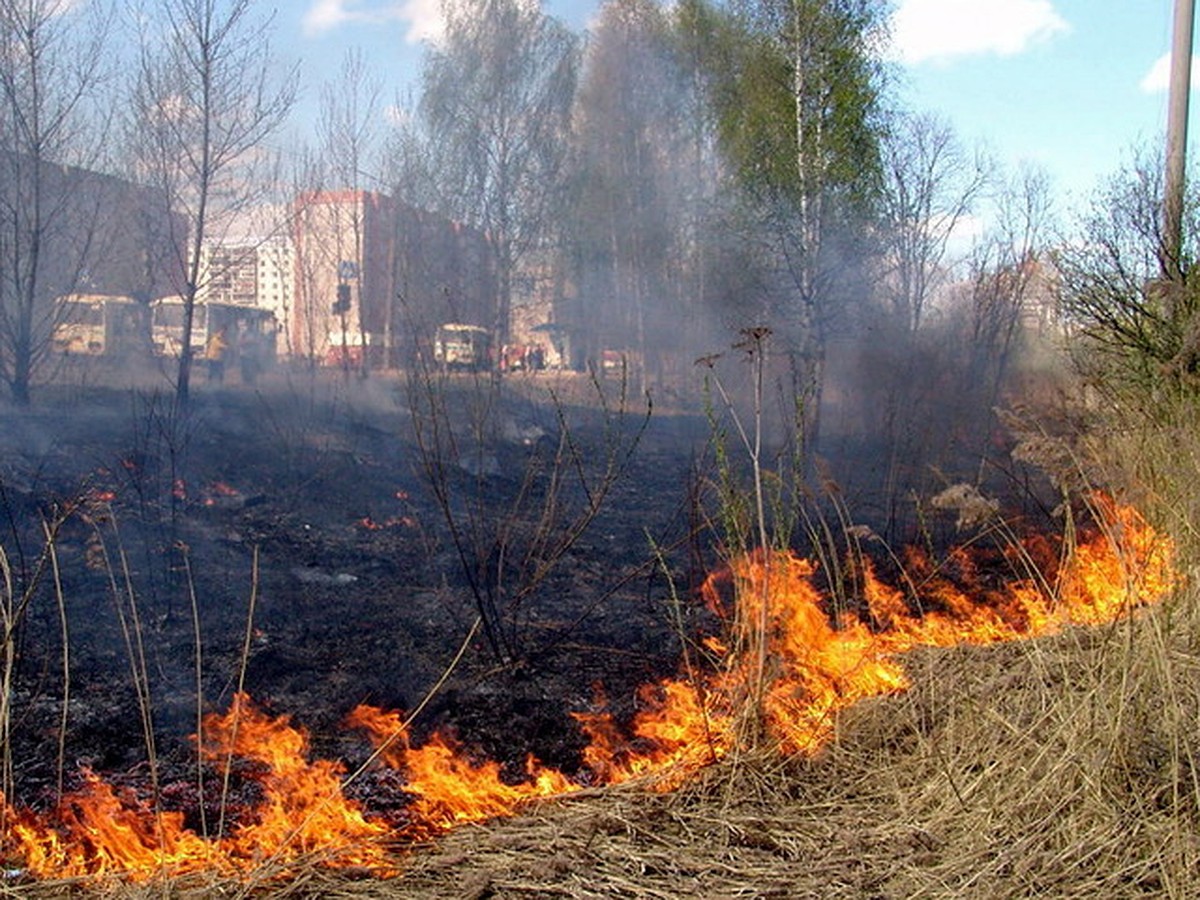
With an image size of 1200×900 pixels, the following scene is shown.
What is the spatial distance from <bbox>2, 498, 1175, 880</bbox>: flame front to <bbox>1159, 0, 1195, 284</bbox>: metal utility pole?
2.81 meters

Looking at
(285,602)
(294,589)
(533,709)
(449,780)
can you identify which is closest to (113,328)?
(294,589)

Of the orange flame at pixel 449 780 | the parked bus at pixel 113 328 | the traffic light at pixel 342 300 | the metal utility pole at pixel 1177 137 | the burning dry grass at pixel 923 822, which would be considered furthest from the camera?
the traffic light at pixel 342 300

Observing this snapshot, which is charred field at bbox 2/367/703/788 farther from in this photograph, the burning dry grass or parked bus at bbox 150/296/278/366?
parked bus at bbox 150/296/278/366

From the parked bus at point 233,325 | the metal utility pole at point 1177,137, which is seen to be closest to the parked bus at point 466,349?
the parked bus at point 233,325

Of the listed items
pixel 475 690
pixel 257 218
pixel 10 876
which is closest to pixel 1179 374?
pixel 475 690

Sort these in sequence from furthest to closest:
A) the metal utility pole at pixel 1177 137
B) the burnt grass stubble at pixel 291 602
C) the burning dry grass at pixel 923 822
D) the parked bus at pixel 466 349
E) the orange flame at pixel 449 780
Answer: the parked bus at pixel 466 349
the metal utility pole at pixel 1177 137
the burnt grass stubble at pixel 291 602
the orange flame at pixel 449 780
the burning dry grass at pixel 923 822

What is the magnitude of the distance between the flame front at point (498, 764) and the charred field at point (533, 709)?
7cm

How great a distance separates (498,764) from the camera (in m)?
3.95

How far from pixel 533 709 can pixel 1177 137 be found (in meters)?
6.76

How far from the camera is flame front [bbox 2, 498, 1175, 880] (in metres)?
2.88

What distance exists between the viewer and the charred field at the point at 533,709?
8.91ft

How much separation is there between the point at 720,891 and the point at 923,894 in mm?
523

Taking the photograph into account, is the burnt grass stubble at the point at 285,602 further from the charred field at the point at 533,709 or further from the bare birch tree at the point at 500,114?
the bare birch tree at the point at 500,114

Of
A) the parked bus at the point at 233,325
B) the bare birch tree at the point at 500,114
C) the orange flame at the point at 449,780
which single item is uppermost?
the bare birch tree at the point at 500,114
